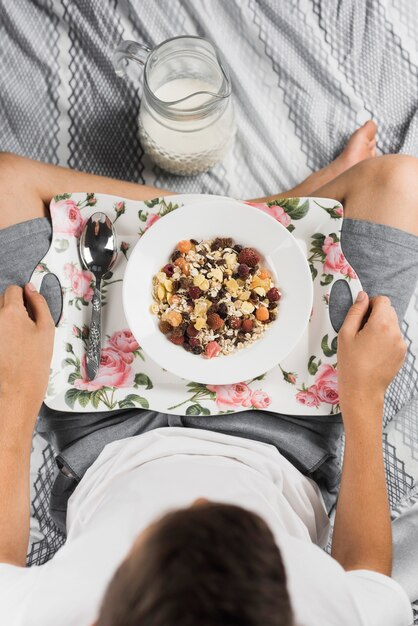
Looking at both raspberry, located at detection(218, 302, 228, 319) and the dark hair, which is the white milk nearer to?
raspberry, located at detection(218, 302, 228, 319)

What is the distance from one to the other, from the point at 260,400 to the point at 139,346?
172mm

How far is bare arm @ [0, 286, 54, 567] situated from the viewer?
0.71 m

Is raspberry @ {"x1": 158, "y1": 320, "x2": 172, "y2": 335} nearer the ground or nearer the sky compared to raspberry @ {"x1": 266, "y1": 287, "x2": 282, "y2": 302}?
nearer the ground

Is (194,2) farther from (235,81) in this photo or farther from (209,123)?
(209,123)

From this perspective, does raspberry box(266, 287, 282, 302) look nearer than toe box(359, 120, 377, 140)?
Yes

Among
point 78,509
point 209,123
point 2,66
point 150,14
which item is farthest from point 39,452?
point 150,14

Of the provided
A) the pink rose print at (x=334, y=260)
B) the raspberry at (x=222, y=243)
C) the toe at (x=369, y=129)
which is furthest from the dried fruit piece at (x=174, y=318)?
the toe at (x=369, y=129)

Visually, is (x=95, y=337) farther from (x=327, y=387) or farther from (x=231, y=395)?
(x=327, y=387)

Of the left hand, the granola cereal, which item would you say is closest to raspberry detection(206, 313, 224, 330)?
the granola cereal

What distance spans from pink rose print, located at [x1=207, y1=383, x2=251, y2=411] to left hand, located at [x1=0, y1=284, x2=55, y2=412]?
0.22 meters

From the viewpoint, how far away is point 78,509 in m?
0.66

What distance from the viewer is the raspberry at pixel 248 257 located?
28.2 inches

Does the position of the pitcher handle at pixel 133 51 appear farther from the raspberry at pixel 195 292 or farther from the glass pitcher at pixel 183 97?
the raspberry at pixel 195 292

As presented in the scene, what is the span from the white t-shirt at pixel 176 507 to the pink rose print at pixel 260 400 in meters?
0.05
